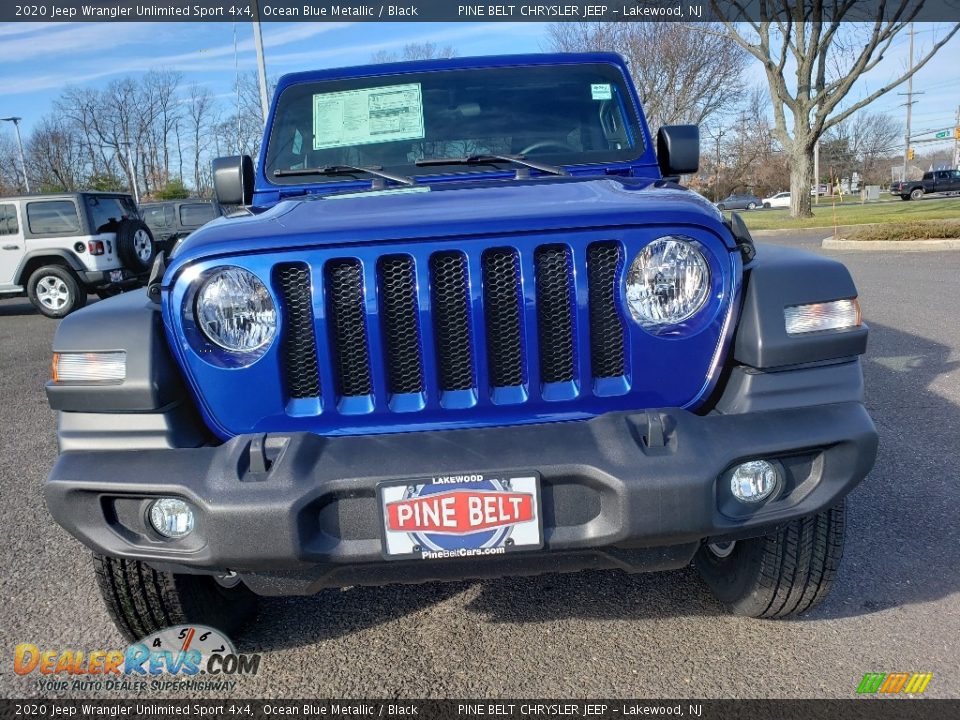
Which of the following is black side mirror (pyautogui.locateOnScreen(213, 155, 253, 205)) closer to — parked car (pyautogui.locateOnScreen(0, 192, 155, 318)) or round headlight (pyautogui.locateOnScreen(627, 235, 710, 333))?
round headlight (pyautogui.locateOnScreen(627, 235, 710, 333))

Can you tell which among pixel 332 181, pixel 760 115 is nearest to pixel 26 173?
pixel 760 115

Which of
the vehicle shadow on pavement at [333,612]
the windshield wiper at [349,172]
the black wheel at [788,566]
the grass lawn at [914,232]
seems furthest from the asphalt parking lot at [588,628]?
the grass lawn at [914,232]

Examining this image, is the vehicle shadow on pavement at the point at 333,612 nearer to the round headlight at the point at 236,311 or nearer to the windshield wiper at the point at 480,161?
the round headlight at the point at 236,311

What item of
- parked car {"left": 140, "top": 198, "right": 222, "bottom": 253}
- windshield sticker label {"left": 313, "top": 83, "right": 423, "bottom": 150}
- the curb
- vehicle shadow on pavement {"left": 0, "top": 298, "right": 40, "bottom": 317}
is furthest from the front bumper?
parked car {"left": 140, "top": 198, "right": 222, "bottom": 253}

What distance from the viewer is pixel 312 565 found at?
6.44ft

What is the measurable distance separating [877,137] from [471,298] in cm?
8352

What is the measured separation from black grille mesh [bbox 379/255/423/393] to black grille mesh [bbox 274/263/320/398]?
0.64ft

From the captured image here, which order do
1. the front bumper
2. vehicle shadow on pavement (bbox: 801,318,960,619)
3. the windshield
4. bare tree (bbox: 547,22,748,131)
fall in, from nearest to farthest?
1. the front bumper
2. vehicle shadow on pavement (bbox: 801,318,960,619)
3. the windshield
4. bare tree (bbox: 547,22,748,131)

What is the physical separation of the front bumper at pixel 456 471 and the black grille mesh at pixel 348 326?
0.18 meters

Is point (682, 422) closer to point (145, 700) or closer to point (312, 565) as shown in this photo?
point (312, 565)

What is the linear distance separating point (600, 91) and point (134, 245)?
10.2 m

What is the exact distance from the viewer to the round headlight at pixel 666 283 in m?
2.10

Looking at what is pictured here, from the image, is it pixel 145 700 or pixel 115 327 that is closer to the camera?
pixel 115 327

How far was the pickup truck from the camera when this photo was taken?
44.2 meters
